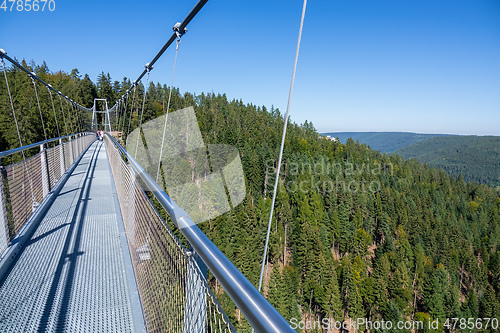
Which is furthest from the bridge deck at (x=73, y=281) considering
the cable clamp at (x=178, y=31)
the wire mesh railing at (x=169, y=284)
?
the cable clamp at (x=178, y=31)

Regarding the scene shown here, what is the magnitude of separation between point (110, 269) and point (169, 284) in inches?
44.0

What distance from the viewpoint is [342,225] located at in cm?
5050

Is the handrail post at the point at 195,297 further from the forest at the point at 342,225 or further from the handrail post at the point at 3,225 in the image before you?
the forest at the point at 342,225

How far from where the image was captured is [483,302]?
40.5 metres

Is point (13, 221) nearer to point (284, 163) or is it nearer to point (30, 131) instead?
point (30, 131)

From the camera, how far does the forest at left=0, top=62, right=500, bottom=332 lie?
32750mm

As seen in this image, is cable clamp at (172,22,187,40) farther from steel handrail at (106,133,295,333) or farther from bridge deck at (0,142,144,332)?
steel handrail at (106,133,295,333)

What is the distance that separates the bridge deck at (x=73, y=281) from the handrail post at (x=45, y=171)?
771mm
